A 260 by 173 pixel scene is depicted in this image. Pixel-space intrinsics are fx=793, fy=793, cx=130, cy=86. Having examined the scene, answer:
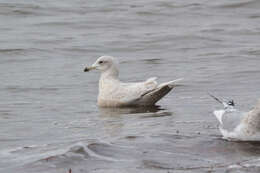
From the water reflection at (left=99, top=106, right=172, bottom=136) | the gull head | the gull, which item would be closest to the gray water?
the water reflection at (left=99, top=106, right=172, bottom=136)

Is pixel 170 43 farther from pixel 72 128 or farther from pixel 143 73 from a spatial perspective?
pixel 72 128

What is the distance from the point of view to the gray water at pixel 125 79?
7.08 metres

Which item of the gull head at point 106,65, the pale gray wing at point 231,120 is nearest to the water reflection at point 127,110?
the gull head at point 106,65

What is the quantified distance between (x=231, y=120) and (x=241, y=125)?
0.25 m

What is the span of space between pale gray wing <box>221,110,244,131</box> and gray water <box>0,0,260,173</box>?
169mm

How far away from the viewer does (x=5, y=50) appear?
15797mm

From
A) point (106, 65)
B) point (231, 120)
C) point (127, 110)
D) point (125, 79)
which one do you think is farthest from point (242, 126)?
point (125, 79)

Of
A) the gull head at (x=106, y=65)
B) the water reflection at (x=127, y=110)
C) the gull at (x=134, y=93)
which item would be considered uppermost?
the gull head at (x=106, y=65)

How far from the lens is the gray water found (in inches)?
279

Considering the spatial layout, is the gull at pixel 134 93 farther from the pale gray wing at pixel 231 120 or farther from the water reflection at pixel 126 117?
the pale gray wing at pixel 231 120

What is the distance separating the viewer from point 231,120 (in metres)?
7.95

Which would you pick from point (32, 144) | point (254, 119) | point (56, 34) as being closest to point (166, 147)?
point (254, 119)

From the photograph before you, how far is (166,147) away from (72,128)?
6.85 feet

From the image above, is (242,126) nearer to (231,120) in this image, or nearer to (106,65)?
(231,120)
